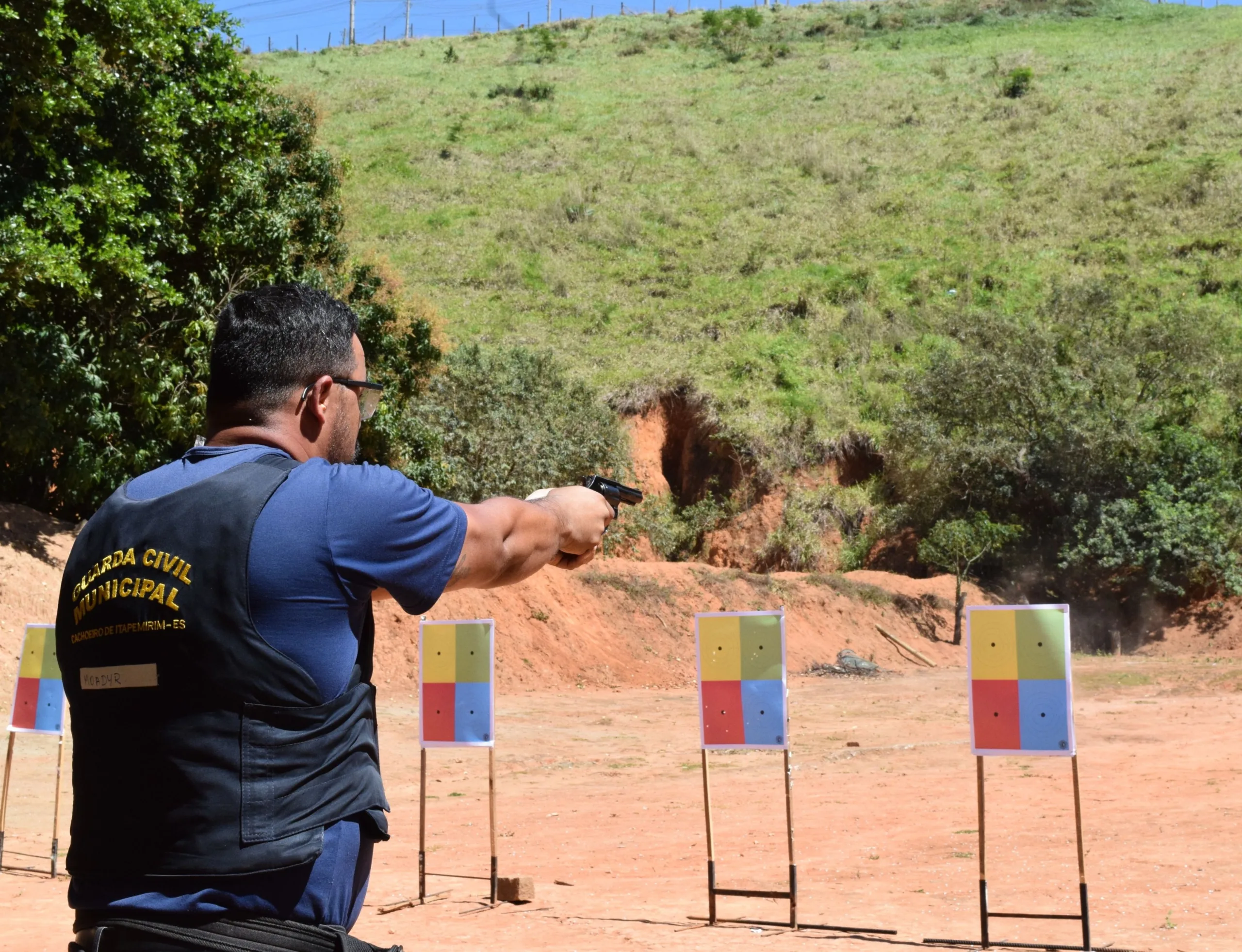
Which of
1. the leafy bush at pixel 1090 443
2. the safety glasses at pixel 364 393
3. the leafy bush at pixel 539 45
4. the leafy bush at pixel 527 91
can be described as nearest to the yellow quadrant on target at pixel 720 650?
the safety glasses at pixel 364 393

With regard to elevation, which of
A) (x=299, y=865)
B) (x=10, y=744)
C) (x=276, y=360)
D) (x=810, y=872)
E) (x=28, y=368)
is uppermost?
(x=28, y=368)

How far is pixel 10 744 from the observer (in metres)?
8.34

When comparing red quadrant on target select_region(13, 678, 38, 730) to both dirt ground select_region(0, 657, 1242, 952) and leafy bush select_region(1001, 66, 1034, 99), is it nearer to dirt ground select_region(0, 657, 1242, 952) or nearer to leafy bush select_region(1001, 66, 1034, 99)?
dirt ground select_region(0, 657, 1242, 952)

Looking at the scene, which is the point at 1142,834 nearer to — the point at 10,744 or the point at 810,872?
the point at 810,872

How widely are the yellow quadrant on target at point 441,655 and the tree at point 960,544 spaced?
19.6 meters

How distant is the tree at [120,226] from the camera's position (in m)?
15.0

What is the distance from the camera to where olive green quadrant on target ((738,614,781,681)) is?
717 cm

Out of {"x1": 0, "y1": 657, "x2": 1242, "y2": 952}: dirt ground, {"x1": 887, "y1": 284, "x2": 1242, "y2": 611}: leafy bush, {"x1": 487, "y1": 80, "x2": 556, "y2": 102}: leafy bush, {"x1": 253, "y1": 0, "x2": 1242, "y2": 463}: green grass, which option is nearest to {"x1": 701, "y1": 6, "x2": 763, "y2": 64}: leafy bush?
{"x1": 253, "y1": 0, "x2": 1242, "y2": 463}: green grass

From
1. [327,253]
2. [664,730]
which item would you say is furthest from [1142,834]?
[327,253]

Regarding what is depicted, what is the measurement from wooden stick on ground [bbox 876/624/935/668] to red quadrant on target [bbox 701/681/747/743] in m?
17.9

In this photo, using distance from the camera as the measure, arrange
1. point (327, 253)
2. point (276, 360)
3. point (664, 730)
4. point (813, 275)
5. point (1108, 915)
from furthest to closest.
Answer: point (813, 275) → point (327, 253) → point (664, 730) → point (1108, 915) → point (276, 360)

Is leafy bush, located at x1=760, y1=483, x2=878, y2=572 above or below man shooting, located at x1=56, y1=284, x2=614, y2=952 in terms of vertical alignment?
above

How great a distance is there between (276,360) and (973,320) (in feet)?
106

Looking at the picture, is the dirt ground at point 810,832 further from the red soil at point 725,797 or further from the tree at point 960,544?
the tree at point 960,544
